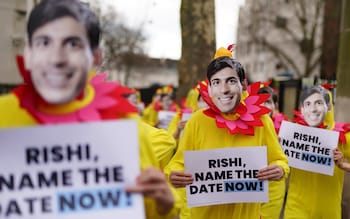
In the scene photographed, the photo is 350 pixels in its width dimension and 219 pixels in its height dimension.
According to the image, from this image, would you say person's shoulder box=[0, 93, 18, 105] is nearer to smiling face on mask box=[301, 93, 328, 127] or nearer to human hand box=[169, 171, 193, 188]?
human hand box=[169, 171, 193, 188]

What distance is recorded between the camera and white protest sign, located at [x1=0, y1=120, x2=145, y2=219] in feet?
6.48

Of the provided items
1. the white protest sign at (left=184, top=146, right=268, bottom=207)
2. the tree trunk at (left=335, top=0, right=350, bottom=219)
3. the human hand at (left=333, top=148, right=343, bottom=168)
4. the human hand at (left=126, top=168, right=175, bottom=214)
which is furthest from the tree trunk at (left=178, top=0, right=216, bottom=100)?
the human hand at (left=126, top=168, right=175, bottom=214)

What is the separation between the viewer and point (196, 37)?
1046 centimetres

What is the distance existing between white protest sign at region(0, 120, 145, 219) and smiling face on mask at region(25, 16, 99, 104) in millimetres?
149

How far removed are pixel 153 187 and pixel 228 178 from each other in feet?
5.25

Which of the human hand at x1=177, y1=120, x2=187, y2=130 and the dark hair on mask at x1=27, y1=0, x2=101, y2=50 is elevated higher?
the dark hair on mask at x1=27, y1=0, x2=101, y2=50

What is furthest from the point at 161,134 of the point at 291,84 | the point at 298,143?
the point at 291,84

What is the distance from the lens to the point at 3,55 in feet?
91.6

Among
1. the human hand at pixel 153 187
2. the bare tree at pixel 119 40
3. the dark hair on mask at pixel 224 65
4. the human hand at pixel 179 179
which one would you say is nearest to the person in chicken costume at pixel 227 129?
the dark hair on mask at pixel 224 65

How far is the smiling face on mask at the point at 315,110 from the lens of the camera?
15.6 ft

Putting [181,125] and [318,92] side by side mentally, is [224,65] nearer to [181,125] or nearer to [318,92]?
[318,92]

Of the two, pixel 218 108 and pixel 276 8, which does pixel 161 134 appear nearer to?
pixel 218 108

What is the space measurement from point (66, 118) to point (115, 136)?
0.21 metres

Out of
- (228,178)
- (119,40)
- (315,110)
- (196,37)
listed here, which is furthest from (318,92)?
(119,40)
